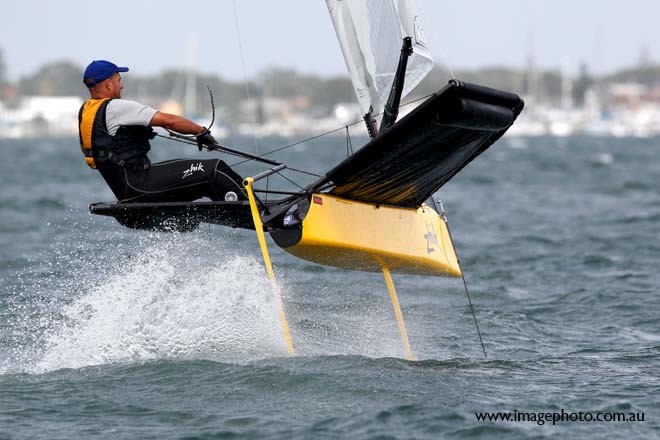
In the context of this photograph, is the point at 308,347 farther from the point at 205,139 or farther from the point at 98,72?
the point at 98,72

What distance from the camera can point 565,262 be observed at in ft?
33.6

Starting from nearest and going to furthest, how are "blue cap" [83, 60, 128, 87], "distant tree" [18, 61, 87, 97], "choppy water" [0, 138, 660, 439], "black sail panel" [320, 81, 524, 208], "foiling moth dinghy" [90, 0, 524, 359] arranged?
"choppy water" [0, 138, 660, 439] < "black sail panel" [320, 81, 524, 208] < "foiling moth dinghy" [90, 0, 524, 359] < "blue cap" [83, 60, 128, 87] < "distant tree" [18, 61, 87, 97]

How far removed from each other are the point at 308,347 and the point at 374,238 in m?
0.73

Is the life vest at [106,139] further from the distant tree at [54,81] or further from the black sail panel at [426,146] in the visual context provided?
the distant tree at [54,81]

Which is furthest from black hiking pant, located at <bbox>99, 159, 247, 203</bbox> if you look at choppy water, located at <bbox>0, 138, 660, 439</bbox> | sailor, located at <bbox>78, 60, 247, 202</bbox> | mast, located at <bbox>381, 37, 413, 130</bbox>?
mast, located at <bbox>381, 37, 413, 130</bbox>

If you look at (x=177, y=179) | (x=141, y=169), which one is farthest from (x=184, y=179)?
(x=141, y=169)

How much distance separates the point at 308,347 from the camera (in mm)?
6285

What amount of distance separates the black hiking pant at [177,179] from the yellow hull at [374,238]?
0.42 metres

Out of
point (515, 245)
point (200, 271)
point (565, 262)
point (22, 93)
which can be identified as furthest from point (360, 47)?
point (22, 93)

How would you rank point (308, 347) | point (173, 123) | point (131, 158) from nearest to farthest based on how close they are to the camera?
point (173, 123)
point (131, 158)
point (308, 347)

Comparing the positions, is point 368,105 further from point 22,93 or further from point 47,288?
point 22,93

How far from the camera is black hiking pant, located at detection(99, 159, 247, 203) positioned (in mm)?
5844

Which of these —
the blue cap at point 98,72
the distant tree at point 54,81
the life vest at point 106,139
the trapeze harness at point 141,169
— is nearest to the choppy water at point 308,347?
the trapeze harness at point 141,169

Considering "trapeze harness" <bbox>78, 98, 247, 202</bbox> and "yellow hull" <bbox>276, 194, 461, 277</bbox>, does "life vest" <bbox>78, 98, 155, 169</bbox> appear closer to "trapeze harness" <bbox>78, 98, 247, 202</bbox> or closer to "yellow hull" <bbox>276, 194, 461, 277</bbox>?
"trapeze harness" <bbox>78, 98, 247, 202</bbox>
